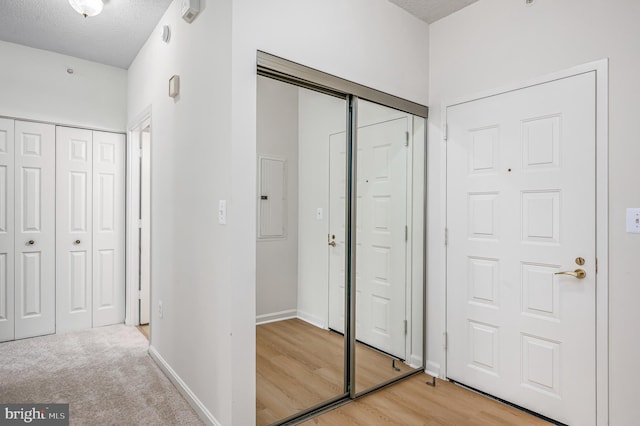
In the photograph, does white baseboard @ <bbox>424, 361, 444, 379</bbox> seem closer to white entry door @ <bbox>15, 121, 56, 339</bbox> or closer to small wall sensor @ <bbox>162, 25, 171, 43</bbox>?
small wall sensor @ <bbox>162, 25, 171, 43</bbox>

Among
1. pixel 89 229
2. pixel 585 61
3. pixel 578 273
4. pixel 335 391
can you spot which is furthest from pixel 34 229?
pixel 585 61

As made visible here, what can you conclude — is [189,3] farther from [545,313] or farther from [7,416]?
[545,313]

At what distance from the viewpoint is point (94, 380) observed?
8.64ft

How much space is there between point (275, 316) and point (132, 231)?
2.46 metres

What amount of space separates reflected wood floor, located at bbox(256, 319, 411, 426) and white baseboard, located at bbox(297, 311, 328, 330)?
0.09 ft

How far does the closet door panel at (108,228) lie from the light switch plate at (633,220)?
4.36 meters

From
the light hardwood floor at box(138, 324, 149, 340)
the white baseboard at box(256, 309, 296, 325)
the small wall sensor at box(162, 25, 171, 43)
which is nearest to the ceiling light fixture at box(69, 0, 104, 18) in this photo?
the small wall sensor at box(162, 25, 171, 43)

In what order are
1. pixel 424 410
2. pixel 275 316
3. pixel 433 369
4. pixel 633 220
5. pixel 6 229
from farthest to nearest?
pixel 6 229
pixel 433 369
pixel 424 410
pixel 275 316
pixel 633 220

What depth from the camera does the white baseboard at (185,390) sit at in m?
2.07

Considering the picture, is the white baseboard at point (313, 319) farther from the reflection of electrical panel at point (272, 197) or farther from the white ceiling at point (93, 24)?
the white ceiling at point (93, 24)

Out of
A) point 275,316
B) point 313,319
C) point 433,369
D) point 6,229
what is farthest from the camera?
point 6,229

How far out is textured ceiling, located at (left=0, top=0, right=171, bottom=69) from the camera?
2705mm

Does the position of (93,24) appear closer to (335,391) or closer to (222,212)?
(222,212)

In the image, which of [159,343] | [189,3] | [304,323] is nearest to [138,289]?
[159,343]
